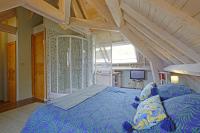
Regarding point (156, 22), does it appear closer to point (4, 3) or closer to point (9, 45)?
point (4, 3)

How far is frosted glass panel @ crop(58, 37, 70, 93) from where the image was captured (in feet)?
14.2

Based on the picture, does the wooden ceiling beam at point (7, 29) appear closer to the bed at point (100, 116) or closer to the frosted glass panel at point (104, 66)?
the frosted glass panel at point (104, 66)

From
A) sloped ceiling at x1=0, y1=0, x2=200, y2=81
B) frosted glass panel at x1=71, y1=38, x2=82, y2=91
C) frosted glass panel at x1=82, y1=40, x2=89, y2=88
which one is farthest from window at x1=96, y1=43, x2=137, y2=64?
sloped ceiling at x1=0, y1=0, x2=200, y2=81

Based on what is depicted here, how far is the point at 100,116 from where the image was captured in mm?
1438

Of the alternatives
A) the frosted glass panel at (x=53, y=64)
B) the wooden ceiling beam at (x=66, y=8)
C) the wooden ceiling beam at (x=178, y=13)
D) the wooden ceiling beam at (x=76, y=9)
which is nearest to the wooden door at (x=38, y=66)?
the frosted glass panel at (x=53, y=64)

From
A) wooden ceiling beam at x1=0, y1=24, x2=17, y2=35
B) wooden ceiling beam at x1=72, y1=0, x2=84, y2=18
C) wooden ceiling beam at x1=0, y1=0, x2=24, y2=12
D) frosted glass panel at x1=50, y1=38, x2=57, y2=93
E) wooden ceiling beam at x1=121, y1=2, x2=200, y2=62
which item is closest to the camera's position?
wooden ceiling beam at x1=121, y1=2, x2=200, y2=62

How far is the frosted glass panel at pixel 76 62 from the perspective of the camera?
14.6 feet

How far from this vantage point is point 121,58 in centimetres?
646

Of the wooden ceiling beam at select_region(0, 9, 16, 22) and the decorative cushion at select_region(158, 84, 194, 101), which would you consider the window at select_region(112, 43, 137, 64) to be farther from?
the decorative cushion at select_region(158, 84, 194, 101)

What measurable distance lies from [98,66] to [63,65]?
5.66 feet

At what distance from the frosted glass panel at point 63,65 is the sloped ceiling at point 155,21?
949 millimetres

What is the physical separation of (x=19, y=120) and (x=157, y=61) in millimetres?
3304

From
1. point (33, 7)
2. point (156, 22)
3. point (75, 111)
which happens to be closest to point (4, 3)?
point (33, 7)

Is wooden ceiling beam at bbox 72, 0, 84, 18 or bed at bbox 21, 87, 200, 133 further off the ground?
wooden ceiling beam at bbox 72, 0, 84, 18
